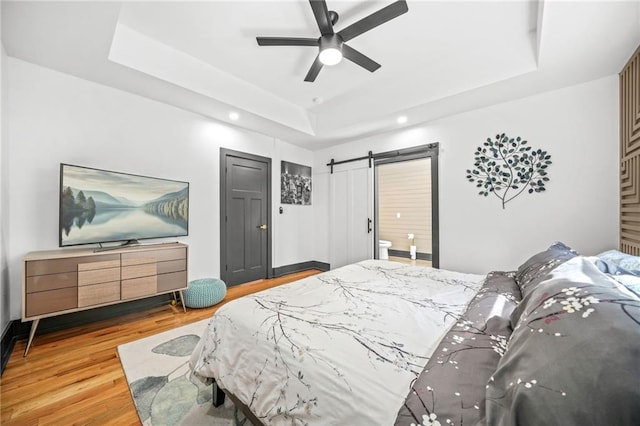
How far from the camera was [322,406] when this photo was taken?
0.84 metres

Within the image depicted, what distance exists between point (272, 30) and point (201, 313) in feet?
10.4

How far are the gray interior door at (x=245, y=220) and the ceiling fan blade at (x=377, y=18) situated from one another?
259 cm

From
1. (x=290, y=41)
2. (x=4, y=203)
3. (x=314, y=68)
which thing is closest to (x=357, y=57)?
(x=314, y=68)

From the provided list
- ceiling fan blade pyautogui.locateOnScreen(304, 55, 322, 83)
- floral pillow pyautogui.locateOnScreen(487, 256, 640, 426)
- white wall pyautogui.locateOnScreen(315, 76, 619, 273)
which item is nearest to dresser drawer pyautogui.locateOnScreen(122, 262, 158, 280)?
ceiling fan blade pyautogui.locateOnScreen(304, 55, 322, 83)

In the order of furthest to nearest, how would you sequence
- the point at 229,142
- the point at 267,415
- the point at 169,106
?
1. the point at 229,142
2. the point at 169,106
3. the point at 267,415

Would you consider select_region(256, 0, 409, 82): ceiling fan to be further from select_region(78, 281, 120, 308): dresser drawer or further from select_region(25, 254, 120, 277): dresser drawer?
select_region(78, 281, 120, 308): dresser drawer

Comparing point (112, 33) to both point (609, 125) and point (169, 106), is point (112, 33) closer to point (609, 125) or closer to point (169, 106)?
point (169, 106)

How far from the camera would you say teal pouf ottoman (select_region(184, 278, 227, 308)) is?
10.0 ft

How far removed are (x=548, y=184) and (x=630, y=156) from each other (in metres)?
0.66

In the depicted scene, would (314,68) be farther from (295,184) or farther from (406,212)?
(406,212)

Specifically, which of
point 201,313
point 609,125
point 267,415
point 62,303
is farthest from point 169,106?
point 609,125

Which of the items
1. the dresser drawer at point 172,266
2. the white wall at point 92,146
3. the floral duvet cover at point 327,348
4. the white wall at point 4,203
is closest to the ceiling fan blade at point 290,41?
the white wall at point 92,146

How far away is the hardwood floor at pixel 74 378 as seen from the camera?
1463mm

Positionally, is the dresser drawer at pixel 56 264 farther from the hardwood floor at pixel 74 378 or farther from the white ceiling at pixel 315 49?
the white ceiling at pixel 315 49
